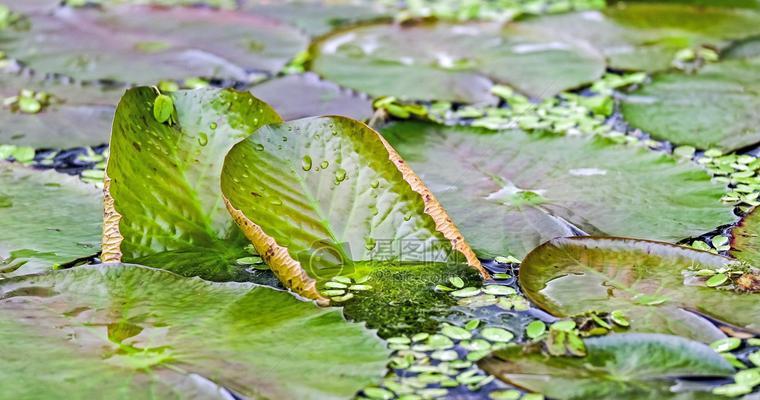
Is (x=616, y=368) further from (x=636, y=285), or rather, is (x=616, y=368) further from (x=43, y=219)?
(x=43, y=219)

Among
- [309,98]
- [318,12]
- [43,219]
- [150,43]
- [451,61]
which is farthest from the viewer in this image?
[318,12]

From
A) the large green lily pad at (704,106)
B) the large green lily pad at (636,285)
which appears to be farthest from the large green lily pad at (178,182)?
the large green lily pad at (704,106)

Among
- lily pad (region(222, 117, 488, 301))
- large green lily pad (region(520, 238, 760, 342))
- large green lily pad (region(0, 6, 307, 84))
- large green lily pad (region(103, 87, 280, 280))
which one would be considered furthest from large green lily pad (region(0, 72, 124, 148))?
large green lily pad (region(520, 238, 760, 342))

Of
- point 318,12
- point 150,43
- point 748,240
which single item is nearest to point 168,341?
point 748,240

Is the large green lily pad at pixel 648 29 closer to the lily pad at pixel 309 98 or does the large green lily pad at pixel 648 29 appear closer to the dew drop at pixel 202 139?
the lily pad at pixel 309 98

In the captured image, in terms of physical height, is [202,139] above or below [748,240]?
above

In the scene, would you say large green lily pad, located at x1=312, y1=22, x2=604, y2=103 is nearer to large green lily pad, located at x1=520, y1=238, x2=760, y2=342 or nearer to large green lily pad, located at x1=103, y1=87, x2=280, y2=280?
large green lily pad, located at x1=103, y1=87, x2=280, y2=280

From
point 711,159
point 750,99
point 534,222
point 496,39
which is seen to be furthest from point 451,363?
point 496,39

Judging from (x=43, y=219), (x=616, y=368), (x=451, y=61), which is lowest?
(x=616, y=368)
